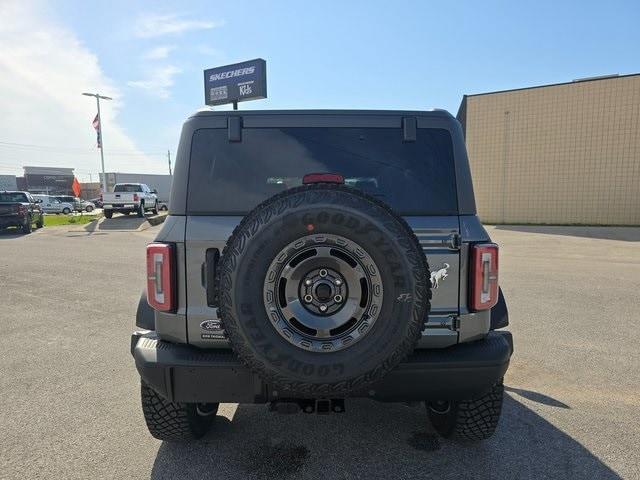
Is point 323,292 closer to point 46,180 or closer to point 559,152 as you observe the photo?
point 559,152

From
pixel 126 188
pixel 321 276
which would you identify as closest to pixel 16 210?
pixel 126 188

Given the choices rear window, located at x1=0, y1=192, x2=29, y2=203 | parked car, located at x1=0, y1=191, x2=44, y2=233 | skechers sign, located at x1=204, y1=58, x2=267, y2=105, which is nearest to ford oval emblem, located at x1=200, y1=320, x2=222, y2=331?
parked car, located at x1=0, y1=191, x2=44, y2=233

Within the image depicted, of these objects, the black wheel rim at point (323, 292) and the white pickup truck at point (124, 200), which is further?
the white pickup truck at point (124, 200)

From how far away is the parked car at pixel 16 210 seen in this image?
58.9 feet

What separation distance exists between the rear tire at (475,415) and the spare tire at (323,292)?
0.98 meters

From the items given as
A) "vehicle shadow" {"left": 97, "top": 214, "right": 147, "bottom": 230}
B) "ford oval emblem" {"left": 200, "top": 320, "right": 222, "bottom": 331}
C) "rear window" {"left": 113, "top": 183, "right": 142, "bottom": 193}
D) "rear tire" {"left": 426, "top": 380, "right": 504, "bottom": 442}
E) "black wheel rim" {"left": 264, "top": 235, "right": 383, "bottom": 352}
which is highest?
"rear window" {"left": 113, "top": 183, "right": 142, "bottom": 193}

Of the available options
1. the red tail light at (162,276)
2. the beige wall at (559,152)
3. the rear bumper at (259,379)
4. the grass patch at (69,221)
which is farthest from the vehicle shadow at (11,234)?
the beige wall at (559,152)

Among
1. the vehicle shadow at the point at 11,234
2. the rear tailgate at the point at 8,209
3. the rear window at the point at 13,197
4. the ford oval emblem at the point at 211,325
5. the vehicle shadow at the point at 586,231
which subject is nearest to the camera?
the ford oval emblem at the point at 211,325

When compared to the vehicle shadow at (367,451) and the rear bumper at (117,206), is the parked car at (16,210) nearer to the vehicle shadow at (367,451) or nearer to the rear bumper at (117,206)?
the rear bumper at (117,206)

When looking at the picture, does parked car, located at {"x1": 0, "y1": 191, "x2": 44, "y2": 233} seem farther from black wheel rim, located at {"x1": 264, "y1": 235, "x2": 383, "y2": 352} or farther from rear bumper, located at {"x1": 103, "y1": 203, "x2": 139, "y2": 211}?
black wheel rim, located at {"x1": 264, "y1": 235, "x2": 383, "y2": 352}

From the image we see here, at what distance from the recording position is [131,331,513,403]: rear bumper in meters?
2.17

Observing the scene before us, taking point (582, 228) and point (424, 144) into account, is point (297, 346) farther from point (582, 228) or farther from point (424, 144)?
point (582, 228)

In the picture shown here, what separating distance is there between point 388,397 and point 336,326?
0.53 meters

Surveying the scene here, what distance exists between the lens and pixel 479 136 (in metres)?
23.8
